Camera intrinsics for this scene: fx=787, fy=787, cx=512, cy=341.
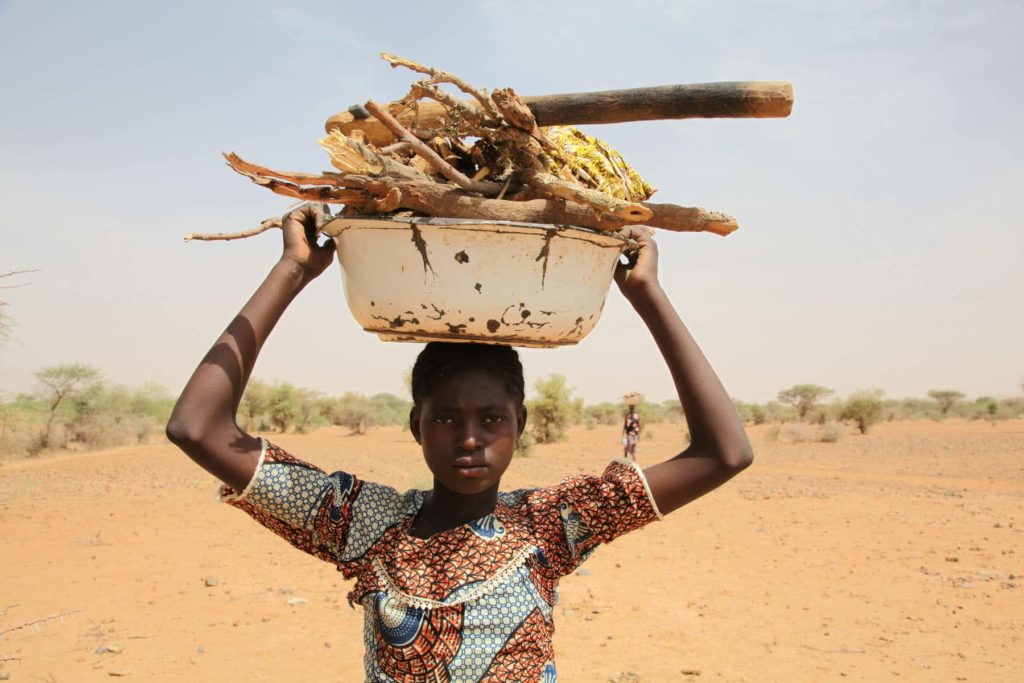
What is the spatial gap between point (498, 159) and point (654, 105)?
347mm

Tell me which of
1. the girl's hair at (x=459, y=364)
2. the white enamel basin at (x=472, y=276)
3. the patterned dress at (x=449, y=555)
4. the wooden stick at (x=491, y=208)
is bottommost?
the patterned dress at (x=449, y=555)

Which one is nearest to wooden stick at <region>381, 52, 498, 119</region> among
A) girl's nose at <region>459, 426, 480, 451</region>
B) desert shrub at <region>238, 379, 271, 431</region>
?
girl's nose at <region>459, 426, 480, 451</region>

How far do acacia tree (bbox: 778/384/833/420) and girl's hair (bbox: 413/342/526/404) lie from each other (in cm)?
3631

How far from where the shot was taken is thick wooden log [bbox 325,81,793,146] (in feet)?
5.20

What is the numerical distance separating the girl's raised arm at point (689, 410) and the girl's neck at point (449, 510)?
15.0 inches

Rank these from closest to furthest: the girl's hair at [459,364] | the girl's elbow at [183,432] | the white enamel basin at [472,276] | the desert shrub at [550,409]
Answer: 1. the white enamel basin at [472,276]
2. the girl's elbow at [183,432]
3. the girl's hair at [459,364]
4. the desert shrub at [550,409]

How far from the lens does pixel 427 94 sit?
5.34ft

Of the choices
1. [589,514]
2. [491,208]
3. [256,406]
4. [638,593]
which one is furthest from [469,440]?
[256,406]

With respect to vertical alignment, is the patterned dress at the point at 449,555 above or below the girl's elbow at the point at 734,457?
below

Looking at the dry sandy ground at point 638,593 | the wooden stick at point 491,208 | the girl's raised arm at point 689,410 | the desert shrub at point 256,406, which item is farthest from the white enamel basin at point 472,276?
the desert shrub at point 256,406

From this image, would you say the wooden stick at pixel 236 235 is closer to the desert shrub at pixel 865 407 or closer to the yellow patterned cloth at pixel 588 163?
the yellow patterned cloth at pixel 588 163

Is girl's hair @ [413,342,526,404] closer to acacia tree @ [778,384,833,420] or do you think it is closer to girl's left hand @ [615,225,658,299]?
girl's left hand @ [615,225,658,299]

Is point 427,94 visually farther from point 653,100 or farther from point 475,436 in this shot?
point 475,436

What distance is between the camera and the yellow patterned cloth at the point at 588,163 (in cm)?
167
